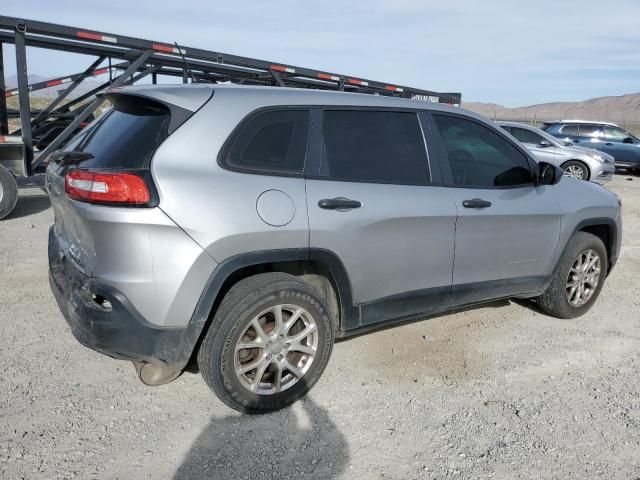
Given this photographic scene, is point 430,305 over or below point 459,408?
over

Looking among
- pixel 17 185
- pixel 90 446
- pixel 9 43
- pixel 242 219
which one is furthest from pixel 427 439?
pixel 9 43

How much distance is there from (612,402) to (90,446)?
2987 millimetres

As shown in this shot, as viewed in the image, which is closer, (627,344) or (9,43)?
(627,344)

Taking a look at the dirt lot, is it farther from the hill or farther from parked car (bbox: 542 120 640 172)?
the hill

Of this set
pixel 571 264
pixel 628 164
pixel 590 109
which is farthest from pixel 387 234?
pixel 590 109

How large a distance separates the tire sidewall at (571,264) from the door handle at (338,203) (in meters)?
2.19

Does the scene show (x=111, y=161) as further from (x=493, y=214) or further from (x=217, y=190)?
(x=493, y=214)

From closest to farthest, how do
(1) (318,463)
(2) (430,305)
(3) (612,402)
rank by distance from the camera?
(1) (318,463) → (3) (612,402) → (2) (430,305)

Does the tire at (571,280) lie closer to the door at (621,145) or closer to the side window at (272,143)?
the side window at (272,143)

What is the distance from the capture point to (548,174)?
4.13 metres

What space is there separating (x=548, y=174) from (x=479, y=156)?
58cm

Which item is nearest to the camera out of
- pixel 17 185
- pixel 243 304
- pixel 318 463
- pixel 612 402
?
pixel 318 463

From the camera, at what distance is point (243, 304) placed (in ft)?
9.49

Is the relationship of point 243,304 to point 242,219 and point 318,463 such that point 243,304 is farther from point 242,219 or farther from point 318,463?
point 318,463
